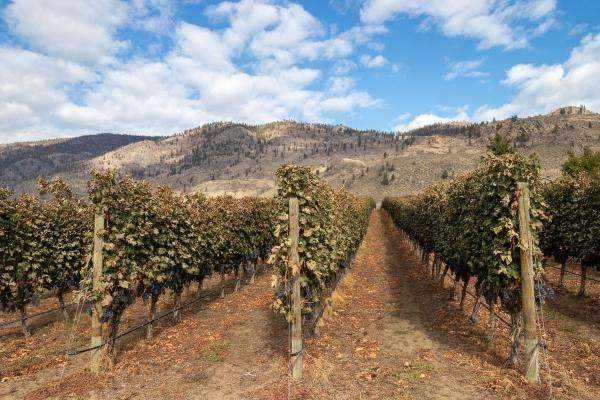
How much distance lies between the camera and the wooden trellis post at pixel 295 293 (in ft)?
33.7

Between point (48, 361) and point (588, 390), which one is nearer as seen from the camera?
point (588, 390)

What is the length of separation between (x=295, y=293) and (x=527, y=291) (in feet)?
20.6

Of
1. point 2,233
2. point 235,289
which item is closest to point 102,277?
point 2,233

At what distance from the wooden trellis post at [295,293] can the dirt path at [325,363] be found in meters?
0.52

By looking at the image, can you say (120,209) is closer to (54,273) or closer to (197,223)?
(197,223)

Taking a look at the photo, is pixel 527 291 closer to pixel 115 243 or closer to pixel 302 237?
pixel 302 237

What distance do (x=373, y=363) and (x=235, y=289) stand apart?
12.2 meters

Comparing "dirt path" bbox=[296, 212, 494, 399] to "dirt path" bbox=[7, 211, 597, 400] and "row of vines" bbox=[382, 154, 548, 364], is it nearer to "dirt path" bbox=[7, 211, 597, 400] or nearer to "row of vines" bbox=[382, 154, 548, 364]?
"dirt path" bbox=[7, 211, 597, 400]

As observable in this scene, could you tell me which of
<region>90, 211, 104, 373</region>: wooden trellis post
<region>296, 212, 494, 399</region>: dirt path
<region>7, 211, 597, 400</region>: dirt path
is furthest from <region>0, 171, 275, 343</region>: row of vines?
<region>296, 212, 494, 399</region>: dirt path

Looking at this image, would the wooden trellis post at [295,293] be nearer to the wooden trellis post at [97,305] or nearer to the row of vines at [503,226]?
the row of vines at [503,226]

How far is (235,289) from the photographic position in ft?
71.8

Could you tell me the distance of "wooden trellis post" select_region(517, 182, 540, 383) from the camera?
9.64 metres

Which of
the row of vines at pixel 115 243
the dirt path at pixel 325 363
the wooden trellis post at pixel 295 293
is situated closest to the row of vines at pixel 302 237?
the wooden trellis post at pixel 295 293

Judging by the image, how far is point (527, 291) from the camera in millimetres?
9828
